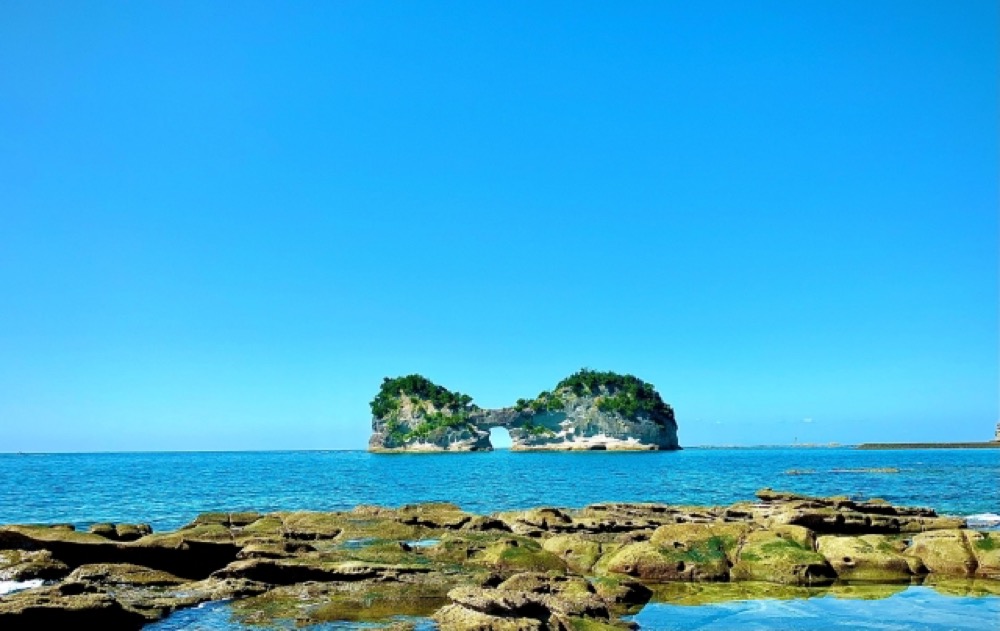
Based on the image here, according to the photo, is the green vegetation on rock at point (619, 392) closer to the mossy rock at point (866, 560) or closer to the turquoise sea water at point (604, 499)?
the turquoise sea water at point (604, 499)

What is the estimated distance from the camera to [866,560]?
64.8ft

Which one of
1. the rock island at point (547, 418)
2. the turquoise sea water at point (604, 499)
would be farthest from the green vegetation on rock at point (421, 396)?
the turquoise sea water at point (604, 499)

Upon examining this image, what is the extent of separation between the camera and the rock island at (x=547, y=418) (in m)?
180

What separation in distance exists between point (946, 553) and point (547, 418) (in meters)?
169

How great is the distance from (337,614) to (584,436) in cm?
17149

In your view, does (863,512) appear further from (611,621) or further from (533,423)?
(533,423)

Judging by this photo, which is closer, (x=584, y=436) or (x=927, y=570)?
(x=927, y=570)

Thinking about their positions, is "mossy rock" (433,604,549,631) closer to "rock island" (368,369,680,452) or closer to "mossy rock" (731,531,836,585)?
"mossy rock" (731,531,836,585)

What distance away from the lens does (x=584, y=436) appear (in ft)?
599

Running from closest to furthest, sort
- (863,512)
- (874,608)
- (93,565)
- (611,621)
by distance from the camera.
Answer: (611,621) → (874,608) → (93,565) → (863,512)

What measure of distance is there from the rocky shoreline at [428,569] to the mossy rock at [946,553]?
0.04 m

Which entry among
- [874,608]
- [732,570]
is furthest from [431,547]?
[874,608]

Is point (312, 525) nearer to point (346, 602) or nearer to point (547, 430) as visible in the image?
point (346, 602)

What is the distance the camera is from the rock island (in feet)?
589
